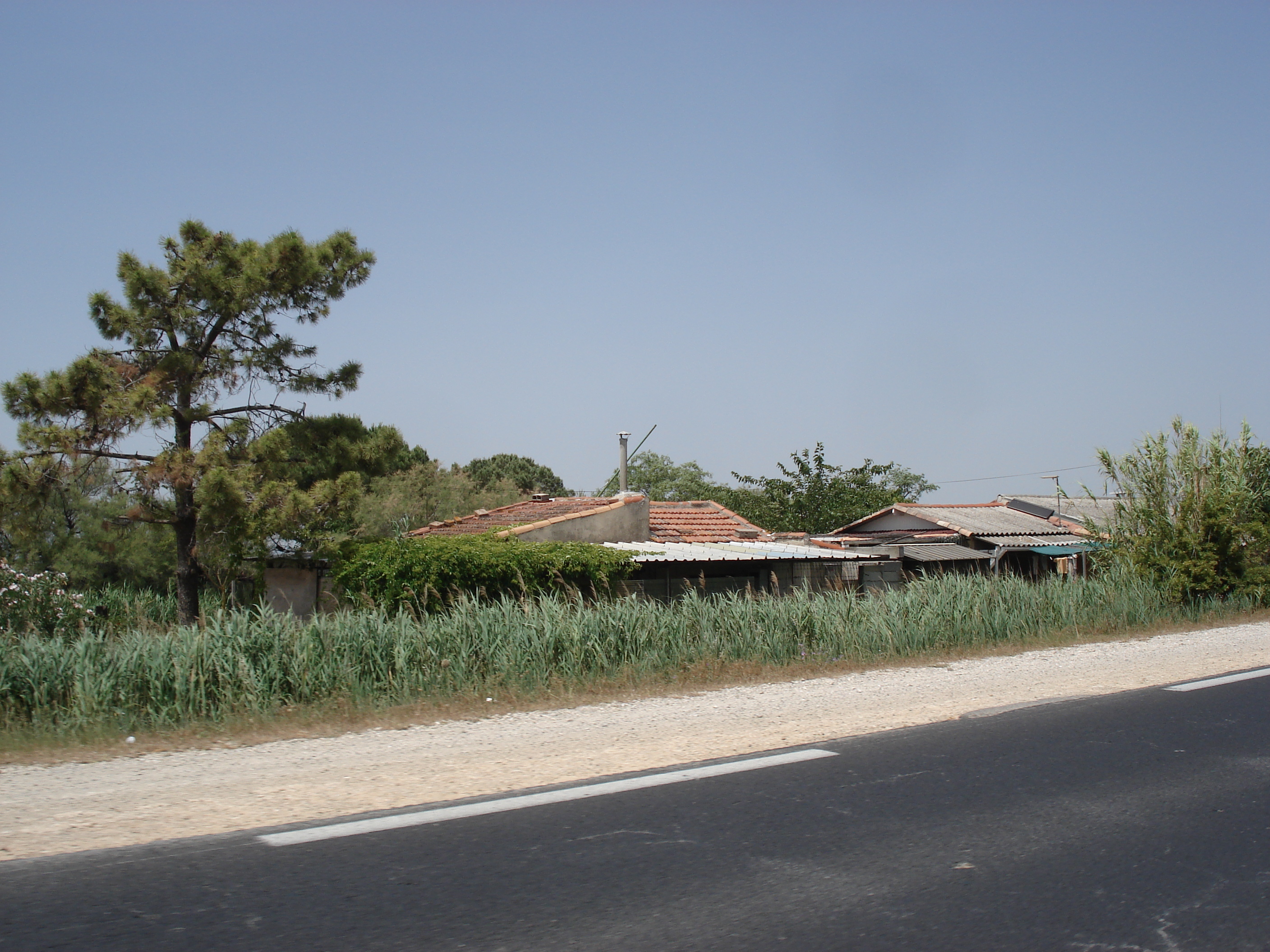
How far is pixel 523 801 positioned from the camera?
6012mm

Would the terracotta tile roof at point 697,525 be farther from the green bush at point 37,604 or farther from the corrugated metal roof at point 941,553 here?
the green bush at point 37,604

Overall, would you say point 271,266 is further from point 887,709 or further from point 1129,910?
point 1129,910

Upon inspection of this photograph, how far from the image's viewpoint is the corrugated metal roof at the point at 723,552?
1903cm

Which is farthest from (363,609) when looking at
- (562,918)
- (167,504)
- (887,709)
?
(167,504)

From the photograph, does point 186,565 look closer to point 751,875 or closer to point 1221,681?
point 1221,681

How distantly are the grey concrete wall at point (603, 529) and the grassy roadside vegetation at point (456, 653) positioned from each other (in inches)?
288

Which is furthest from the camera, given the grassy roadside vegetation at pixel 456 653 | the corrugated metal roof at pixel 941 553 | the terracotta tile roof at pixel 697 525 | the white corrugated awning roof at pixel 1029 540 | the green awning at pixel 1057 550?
the white corrugated awning roof at pixel 1029 540

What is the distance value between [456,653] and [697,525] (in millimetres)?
16937

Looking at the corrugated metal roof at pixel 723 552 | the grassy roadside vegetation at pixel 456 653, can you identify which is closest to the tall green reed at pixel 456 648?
the grassy roadside vegetation at pixel 456 653

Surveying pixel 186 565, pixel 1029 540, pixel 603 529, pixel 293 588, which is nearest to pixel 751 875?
pixel 186 565

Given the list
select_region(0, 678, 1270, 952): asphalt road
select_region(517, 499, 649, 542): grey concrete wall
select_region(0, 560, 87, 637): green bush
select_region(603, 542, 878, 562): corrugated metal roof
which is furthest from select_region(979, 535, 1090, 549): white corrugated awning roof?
select_region(0, 678, 1270, 952): asphalt road

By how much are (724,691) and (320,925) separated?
22.8 feet

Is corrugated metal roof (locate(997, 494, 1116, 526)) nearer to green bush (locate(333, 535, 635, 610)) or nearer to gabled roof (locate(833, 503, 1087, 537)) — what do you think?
gabled roof (locate(833, 503, 1087, 537))

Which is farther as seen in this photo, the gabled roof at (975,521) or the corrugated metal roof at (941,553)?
the gabled roof at (975,521)
